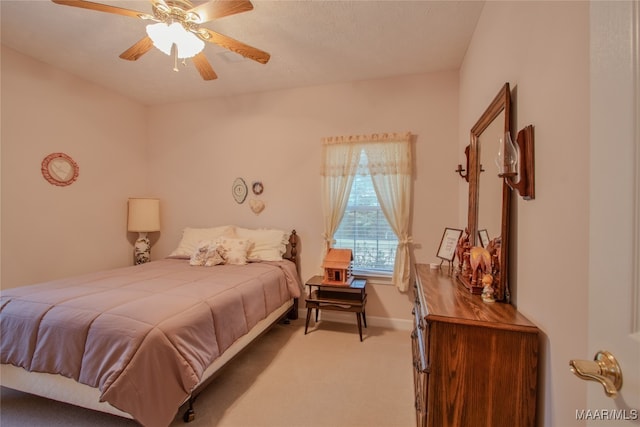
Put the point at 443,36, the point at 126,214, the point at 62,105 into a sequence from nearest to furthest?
the point at 443,36 → the point at 62,105 → the point at 126,214

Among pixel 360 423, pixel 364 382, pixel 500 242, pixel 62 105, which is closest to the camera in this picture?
pixel 500 242

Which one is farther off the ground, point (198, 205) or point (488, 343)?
point (198, 205)

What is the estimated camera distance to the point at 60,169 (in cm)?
301

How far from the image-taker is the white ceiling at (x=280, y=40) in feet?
6.72

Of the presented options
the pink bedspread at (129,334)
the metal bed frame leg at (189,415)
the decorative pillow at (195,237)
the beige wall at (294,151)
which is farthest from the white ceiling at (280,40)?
the metal bed frame leg at (189,415)

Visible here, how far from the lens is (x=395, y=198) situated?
3025 millimetres

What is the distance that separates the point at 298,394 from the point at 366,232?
1.80 meters

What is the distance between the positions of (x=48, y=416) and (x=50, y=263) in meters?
1.81

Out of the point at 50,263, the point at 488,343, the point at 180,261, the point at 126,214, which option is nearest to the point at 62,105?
the point at 126,214

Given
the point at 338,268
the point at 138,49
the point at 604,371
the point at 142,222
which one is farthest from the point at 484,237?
the point at 142,222

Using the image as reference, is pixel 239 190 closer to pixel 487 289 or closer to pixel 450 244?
pixel 450 244

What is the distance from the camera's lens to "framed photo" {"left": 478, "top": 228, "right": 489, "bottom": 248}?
5.55 ft

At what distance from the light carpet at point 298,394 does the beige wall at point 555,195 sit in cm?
113

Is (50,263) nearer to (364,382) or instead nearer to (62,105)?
(62,105)
